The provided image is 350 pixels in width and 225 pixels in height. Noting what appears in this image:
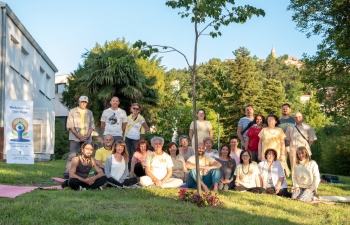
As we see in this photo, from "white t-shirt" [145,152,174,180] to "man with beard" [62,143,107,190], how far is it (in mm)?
1129

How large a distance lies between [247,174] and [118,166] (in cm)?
274

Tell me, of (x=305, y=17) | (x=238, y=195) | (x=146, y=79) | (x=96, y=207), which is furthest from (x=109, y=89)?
(x=96, y=207)

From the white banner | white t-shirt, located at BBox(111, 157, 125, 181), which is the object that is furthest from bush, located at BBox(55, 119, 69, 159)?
white t-shirt, located at BBox(111, 157, 125, 181)

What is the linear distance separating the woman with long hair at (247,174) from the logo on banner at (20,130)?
28.8 ft

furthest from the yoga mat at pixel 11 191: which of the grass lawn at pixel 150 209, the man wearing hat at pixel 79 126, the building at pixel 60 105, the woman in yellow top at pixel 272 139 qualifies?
the building at pixel 60 105

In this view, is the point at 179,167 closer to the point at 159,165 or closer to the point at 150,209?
the point at 159,165

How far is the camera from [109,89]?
30.0m

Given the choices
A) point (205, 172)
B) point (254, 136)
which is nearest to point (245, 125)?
point (254, 136)

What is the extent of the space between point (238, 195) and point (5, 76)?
13.7 metres

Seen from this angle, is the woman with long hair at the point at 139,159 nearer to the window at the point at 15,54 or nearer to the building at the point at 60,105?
the window at the point at 15,54

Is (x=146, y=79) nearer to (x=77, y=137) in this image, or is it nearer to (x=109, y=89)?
(x=109, y=89)

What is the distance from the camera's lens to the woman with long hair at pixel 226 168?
36.6 ft

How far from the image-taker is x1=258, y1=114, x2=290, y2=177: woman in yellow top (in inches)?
462

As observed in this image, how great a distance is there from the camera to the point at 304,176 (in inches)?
430
